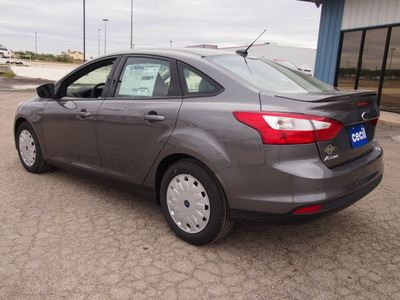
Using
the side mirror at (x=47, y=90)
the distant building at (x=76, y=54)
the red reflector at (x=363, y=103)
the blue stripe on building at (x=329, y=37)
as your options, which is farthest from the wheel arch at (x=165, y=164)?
the distant building at (x=76, y=54)

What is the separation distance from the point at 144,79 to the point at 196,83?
61 cm

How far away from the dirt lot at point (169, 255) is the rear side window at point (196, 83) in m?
1.22

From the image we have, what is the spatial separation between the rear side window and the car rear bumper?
0.65 m

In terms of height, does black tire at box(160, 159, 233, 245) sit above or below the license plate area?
below

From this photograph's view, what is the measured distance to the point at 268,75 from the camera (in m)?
2.91

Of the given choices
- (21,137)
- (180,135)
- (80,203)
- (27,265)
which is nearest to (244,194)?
(180,135)

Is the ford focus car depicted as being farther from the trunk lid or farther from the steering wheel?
the steering wheel

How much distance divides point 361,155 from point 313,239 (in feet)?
2.67

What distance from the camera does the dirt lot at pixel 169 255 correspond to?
2281 mm

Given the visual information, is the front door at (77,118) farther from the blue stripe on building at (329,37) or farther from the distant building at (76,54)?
the distant building at (76,54)

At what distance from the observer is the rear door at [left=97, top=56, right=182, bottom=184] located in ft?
9.46

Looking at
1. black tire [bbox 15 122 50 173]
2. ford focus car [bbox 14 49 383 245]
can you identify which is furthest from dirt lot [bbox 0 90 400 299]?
black tire [bbox 15 122 50 173]

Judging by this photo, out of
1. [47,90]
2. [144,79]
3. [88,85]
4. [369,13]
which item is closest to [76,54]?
[369,13]

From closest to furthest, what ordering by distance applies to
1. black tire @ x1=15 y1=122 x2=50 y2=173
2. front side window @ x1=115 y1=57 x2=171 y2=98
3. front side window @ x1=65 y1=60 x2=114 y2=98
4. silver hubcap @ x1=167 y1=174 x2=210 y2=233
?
silver hubcap @ x1=167 y1=174 x2=210 y2=233 < front side window @ x1=115 y1=57 x2=171 y2=98 < front side window @ x1=65 y1=60 x2=114 y2=98 < black tire @ x1=15 y1=122 x2=50 y2=173
